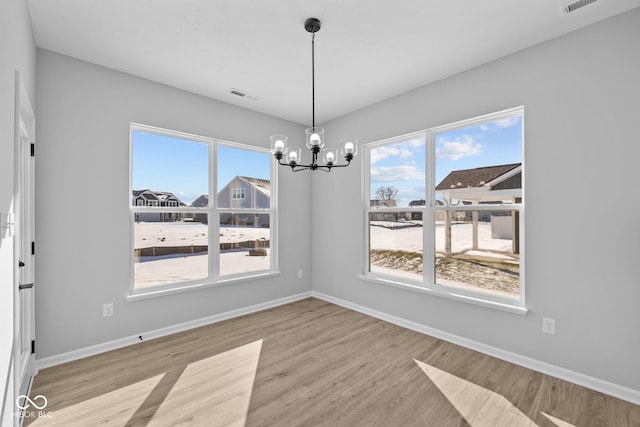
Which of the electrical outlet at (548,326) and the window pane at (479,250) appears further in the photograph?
the window pane at (479,250)

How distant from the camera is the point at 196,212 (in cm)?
371

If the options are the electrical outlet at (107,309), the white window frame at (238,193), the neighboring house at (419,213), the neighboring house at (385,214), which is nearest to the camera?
the electrical outlet at (107,309)

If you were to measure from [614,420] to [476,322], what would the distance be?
3.72ft

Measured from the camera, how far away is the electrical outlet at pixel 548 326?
8.32 ft

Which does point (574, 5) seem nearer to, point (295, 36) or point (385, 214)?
point (295, 36)

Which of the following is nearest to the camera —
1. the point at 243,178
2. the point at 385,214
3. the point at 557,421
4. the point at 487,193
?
the point at 557,421

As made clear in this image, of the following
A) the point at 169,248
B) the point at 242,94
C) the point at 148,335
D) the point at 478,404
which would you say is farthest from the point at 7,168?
the point at 478,404

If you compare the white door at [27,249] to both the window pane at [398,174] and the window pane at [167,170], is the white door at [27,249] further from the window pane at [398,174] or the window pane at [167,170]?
the window pane at [398,174]

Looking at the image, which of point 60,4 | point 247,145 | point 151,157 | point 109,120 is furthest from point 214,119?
point 60,4

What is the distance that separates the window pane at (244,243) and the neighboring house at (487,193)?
2.52 meters

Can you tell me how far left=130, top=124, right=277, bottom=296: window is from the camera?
332 cm

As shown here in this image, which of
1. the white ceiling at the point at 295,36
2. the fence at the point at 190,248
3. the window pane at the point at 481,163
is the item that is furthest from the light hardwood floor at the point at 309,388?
the white ceiling at the point at 295,36

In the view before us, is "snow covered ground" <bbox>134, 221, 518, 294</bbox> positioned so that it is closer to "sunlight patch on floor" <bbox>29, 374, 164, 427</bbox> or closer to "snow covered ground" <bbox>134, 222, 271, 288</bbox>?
"snow covered ground" <bbox>134, 222, 271, 288</bbox>

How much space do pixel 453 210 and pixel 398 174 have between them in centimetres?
87
